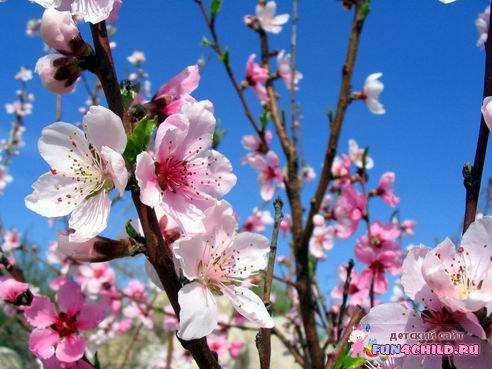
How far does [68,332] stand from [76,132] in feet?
2.06

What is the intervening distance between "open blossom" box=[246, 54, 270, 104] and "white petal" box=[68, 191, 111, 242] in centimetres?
225

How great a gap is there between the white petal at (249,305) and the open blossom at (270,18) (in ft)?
8.32

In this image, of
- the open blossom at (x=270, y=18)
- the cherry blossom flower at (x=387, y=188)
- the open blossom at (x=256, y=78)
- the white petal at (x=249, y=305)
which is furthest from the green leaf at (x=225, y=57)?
the white petal at (x=249, y=305)

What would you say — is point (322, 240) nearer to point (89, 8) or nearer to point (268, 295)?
point (268, 295)

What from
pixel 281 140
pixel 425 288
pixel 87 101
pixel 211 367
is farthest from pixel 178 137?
pixel 87 101

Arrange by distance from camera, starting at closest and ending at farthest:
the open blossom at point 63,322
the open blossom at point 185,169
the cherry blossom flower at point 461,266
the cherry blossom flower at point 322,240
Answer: the cherry blossom flower at point 461,266 < the open blossom at point 185,169 < the open blossom at point 63,322 < the cherry blossom flower at point 322,240

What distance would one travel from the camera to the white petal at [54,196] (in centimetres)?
103

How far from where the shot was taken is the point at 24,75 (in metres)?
6.34

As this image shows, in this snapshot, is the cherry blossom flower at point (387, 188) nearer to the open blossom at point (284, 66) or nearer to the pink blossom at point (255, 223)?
the open blossom at point (284, 66)

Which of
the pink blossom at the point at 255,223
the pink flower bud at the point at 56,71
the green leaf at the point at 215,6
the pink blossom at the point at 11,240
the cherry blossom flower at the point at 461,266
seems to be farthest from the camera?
the pink blossom at the point at 11,240

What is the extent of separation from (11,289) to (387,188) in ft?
6.76

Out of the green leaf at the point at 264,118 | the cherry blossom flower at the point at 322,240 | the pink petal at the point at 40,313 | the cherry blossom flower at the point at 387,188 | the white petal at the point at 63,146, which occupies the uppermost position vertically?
the green leaf at the point at 264,118

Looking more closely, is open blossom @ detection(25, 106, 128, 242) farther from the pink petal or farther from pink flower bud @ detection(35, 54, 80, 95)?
the pink petal

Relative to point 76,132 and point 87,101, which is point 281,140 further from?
point 87,101
